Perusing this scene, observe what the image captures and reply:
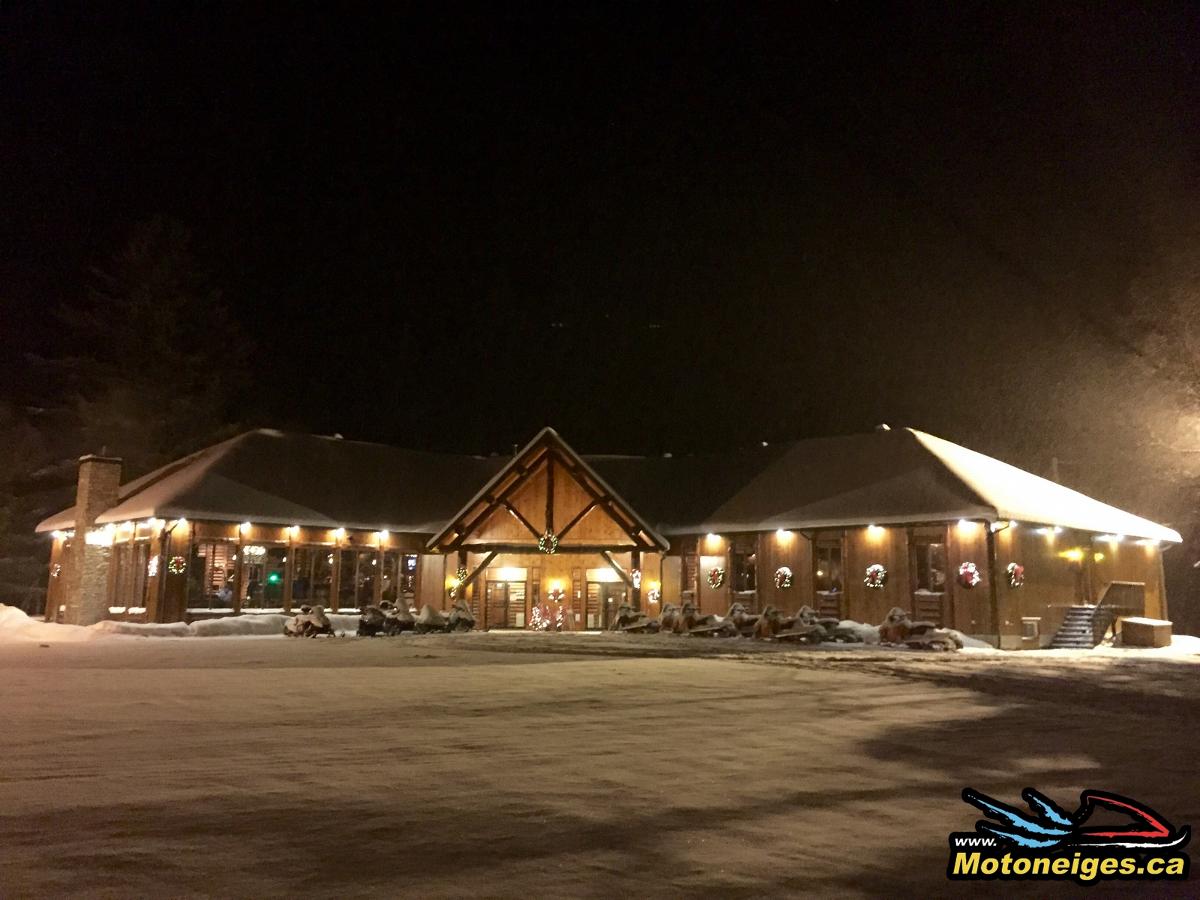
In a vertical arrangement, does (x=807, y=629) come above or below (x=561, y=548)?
below

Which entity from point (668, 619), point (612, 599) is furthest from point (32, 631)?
point (668, 619)

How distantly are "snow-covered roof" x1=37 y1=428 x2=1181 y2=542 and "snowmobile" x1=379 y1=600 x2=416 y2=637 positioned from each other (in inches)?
191

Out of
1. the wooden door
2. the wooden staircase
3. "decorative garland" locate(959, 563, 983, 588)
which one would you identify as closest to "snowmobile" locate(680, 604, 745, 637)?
"decorative garland" locate(959, 563, 983, 588)

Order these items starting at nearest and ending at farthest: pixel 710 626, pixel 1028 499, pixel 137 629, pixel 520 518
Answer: pixel 137 629, pixel 710 626, pixel 1028 499, pixel 520 518

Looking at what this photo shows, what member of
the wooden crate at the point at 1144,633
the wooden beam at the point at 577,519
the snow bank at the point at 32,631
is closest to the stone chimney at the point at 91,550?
the snow bank at the point at 32,631

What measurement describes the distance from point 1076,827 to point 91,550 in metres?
30.8

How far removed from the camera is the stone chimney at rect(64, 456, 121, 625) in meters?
29.4

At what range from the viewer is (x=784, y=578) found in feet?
96.0

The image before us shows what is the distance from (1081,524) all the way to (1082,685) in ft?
46.1

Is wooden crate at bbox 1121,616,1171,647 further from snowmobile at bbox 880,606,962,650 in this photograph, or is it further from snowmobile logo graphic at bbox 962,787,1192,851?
snowmobile logo graphic at bbox 962,787,1192,851

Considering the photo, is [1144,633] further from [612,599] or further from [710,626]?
[612,599]

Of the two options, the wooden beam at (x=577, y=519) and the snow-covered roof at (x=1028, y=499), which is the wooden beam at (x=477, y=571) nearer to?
the wooden beam at (x=577, y=519)

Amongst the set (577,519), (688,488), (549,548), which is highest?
(688,488)

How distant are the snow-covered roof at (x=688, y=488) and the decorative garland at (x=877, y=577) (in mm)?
1416
